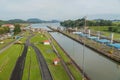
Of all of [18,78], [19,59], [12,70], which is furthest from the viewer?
[19,59]

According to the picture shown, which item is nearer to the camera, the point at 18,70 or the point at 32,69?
the point at 18,70

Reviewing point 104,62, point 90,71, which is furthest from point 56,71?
point 104,62

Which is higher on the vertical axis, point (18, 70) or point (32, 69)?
point (18, 70)

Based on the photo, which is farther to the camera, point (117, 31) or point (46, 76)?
point (117, 31)

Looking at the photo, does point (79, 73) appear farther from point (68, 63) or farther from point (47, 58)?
point (47, 58)

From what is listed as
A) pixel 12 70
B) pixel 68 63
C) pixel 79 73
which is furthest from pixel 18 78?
pixel 68 63

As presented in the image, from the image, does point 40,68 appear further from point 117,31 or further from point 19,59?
point 117,31

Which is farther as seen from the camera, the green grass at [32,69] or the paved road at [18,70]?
the green grass at [32,69]

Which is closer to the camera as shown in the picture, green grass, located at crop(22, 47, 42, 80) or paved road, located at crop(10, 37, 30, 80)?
paved road, located at crop(10, 37, 30, 80)

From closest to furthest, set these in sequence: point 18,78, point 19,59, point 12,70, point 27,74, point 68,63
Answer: point 18,78 < point 27,74 < point 12,70 < point 68,63 < point 19,59
